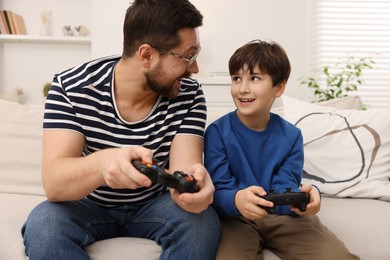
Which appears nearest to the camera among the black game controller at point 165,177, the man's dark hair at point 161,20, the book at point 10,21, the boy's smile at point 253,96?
the black game controller at point 165,177

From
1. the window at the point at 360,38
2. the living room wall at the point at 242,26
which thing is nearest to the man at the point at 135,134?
the living room wall at the point at 242,26

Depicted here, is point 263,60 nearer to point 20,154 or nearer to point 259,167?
point 259,167

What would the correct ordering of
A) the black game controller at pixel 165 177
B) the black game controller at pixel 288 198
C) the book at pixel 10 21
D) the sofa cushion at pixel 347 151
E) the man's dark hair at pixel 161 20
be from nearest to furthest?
1. the black game controller at pixel 165 177
2. the black game controller at pixel 288 198
3. the man's dark hair at pixel 161 20
4. the sofa cushion at pixel 347 151
5. the book at pixel 10 21

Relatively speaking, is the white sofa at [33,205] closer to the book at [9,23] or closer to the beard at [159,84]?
the beard at [159,84]

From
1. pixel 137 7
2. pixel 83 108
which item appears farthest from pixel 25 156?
pixel 137 7

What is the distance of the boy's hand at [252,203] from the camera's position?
1146 millimetres

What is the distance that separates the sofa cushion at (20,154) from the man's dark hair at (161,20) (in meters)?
0.69

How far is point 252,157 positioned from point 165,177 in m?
0.56

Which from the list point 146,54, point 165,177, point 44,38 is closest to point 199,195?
point 165,177

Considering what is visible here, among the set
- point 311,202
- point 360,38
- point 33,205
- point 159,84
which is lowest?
point 33,205

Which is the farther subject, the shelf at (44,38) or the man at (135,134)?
the shelf at (44,38)

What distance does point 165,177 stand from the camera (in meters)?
0.88

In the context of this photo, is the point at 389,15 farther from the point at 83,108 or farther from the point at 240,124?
the point at 83,108

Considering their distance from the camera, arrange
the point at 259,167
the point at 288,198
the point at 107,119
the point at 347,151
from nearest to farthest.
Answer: the point at 288,198
the point at 107,119
the point at 259,167
the point at 347,151
